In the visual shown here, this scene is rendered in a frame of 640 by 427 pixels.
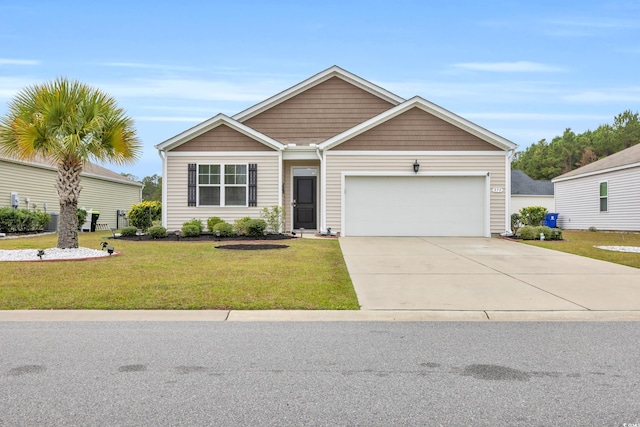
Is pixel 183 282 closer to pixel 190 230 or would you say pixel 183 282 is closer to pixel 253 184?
pixel 190 230

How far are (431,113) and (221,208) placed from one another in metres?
8.21

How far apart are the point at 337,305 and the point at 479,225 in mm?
12140

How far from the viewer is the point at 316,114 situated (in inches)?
754

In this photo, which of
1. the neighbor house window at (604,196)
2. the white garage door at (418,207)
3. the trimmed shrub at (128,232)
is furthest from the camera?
the neighbor house window at (604,196)

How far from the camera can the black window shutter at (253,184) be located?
55.0 ft

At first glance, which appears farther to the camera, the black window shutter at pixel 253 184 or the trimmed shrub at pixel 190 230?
the black window shutter at pixel 253 184

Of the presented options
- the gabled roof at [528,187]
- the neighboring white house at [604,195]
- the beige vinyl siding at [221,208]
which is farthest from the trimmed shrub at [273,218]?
the gabled roof at [528,187]

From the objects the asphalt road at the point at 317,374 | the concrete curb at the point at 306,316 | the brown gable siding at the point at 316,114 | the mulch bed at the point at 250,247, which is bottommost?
the asphalt road at the point at 317,374

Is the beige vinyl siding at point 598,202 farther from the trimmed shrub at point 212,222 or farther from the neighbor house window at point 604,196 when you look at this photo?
the trimmed shrub at point 212,222

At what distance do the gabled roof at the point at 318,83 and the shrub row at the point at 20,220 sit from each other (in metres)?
8.79

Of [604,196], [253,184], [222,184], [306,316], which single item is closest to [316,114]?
[253,184]

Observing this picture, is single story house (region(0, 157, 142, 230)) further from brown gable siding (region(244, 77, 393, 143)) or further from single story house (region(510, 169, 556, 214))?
single story house (region(510, 169, 556, 214))

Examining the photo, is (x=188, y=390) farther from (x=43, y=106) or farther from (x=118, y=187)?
(x=118, y=187)

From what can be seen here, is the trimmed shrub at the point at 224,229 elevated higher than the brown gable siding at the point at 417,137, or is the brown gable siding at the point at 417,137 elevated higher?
the brown gable siding at the point at 417,137
